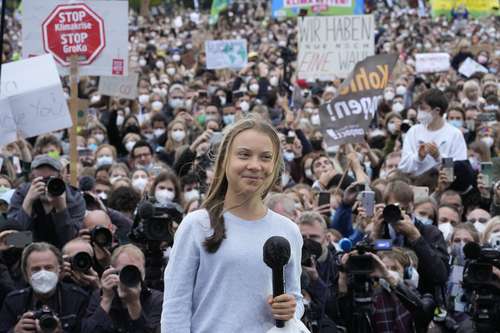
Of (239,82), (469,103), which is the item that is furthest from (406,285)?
(239,82)

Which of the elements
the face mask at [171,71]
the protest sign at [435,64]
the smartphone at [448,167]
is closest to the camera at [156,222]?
the smartphone at [448,167]

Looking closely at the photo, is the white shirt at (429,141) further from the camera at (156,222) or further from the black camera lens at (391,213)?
the camera at (156,222)

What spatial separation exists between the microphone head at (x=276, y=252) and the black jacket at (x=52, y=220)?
3915 mm

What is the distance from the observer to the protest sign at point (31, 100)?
974 cm

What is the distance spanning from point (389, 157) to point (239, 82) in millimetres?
9765

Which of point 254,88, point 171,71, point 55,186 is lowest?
point 171,71

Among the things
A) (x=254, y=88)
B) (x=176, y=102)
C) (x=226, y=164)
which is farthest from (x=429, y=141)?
(x=254, y=88)

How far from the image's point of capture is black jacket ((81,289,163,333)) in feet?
20.1

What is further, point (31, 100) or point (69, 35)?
point (69, 35)

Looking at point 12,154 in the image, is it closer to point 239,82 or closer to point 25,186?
point 25,186

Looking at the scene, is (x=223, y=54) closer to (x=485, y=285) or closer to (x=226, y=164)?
(x=485, y=285)

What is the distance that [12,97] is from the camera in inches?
391

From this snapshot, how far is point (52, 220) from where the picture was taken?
24.9ft

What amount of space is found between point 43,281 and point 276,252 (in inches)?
123
